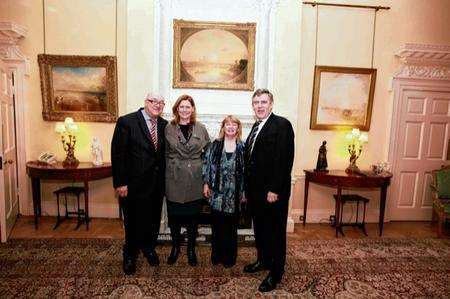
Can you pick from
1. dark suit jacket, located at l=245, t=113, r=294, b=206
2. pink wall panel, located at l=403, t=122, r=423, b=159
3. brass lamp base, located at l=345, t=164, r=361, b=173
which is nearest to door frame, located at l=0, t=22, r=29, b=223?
dark suit jacket, located at l=245, t=113, r=294, b=206

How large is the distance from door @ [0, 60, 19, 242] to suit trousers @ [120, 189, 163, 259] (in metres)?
1.72

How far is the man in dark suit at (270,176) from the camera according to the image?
272cm

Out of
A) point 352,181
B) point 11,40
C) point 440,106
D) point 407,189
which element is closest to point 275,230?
point 352,181

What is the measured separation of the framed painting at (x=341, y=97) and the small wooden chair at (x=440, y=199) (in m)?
1.26

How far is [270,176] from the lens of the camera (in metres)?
2.78

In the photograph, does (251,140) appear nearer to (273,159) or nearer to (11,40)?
(273,159)

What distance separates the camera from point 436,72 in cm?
479

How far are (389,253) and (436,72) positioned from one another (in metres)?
2.91

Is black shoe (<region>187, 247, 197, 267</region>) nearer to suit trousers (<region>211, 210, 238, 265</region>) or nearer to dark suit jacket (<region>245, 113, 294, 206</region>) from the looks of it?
suit trousers (<region>211, 210, 238, 265</region>)

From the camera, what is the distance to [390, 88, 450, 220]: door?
4.89m

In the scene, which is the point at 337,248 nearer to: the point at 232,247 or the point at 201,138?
the point at 232,247

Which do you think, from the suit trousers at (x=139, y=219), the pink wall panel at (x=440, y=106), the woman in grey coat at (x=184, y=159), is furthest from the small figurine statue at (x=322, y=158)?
the suit trousers at (x=139, y=219)

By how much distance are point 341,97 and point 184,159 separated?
9.39ft

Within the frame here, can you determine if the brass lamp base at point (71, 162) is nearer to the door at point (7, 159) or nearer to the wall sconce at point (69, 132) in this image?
the wall sconce at point (69, 132)
